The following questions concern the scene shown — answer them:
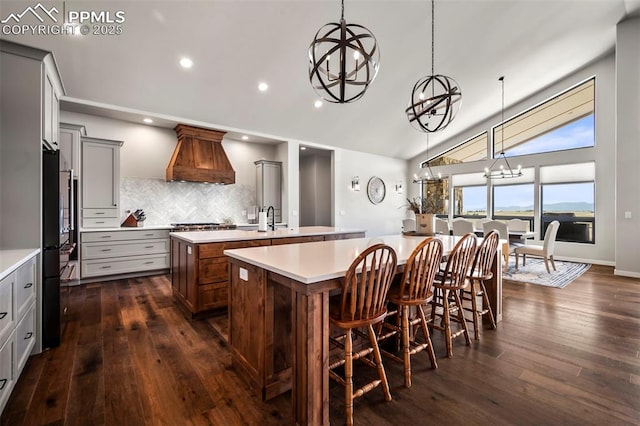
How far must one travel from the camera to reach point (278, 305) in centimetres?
192

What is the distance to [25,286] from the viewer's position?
207 centimetres

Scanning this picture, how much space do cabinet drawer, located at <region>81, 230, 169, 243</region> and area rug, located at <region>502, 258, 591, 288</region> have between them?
6084 mm

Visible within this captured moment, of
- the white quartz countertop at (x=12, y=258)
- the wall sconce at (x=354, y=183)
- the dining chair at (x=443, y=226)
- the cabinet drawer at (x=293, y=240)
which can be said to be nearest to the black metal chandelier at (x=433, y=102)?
the cabinet drawer at (x=293, y=240)

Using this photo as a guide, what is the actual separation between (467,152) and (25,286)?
370 inches

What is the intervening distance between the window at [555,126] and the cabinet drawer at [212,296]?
7831 millimetres

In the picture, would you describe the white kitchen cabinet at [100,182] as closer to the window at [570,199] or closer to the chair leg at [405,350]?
the chair leg at [405,350]

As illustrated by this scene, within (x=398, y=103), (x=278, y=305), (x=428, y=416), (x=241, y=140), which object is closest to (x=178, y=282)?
(x=278, y=305)

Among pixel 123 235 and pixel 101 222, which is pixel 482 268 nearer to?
pixel 123 235

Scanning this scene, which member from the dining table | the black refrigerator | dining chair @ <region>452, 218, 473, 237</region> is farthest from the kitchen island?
dining chair @ <region>452, 218, 473, 237</region>

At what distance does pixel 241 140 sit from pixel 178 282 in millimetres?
3918

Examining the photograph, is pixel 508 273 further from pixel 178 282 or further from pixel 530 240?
pixel 178 282

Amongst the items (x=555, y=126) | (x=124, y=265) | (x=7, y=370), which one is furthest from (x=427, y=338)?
(x=555, y=126)

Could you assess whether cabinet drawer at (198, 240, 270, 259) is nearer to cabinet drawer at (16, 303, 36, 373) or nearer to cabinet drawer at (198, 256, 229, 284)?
cabinet drawer at (198, 256, 229, 284)

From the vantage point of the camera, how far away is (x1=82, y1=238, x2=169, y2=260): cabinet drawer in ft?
14.5
